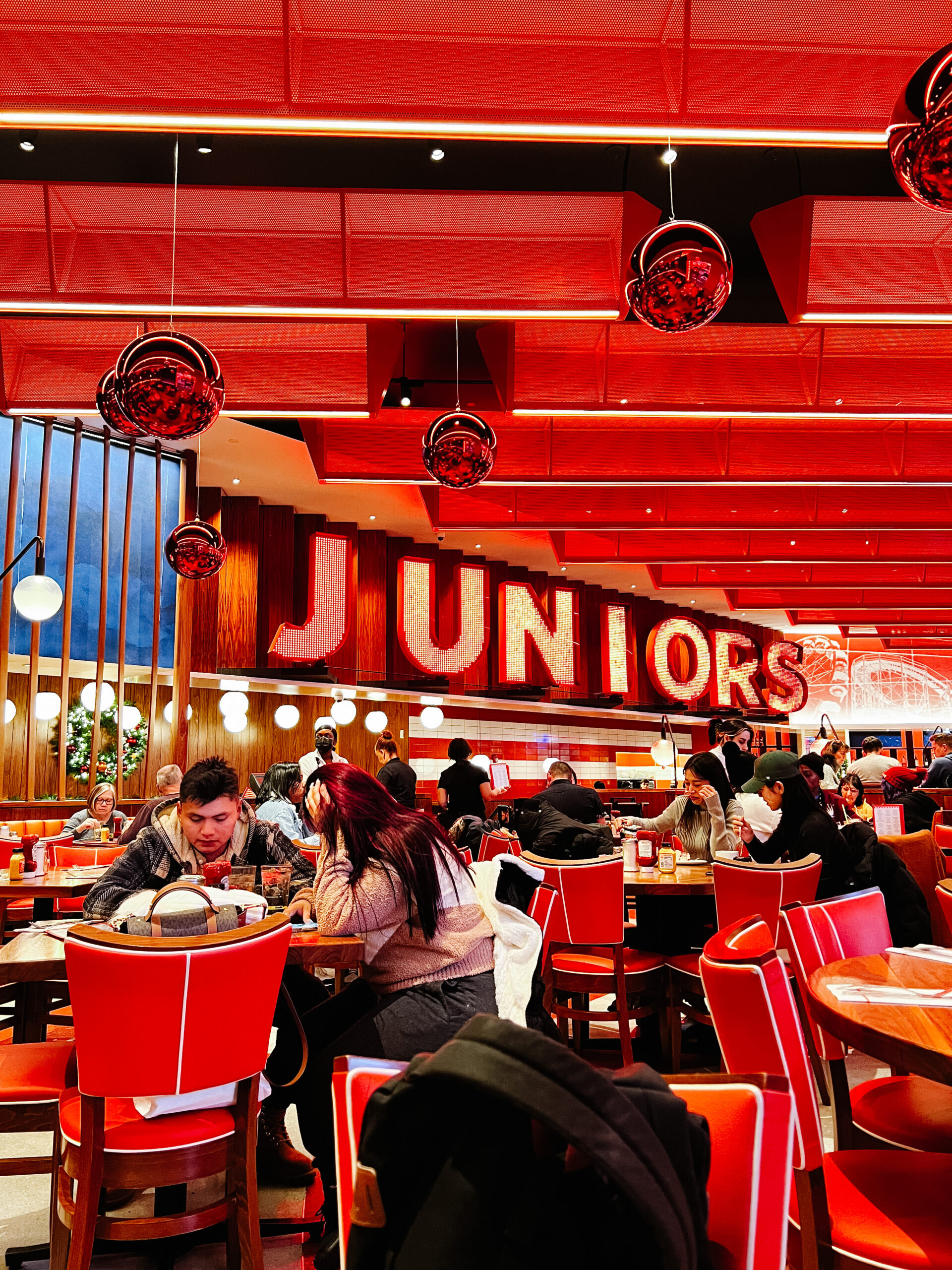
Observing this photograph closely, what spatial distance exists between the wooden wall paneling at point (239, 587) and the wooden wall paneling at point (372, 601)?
183cm

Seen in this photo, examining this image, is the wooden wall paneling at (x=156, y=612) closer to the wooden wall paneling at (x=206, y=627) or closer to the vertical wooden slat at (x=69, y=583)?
the wooden wall paneling at (x=206, y=627)

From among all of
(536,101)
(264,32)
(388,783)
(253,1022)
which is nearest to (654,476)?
(388,783)

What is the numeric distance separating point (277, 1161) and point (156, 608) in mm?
9042

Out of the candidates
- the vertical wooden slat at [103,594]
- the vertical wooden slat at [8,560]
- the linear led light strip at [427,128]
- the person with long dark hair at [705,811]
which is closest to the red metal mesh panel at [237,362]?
the vertical wooden slat at [8,560]

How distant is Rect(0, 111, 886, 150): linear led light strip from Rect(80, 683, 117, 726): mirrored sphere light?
756 centimetres

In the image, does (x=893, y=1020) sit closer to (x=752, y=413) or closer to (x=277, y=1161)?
(x=277, y=1161)

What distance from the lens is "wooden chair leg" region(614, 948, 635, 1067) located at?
4.36 m

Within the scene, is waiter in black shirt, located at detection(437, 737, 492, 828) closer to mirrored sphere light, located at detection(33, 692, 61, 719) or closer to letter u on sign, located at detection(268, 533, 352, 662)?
letter u on sign, located at detection(268, 533, 352, 662)

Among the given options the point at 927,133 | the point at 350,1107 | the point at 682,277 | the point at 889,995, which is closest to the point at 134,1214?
the point at 350,1107

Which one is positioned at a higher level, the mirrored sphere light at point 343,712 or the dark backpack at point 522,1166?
the mirrored sphere light at point 343,712

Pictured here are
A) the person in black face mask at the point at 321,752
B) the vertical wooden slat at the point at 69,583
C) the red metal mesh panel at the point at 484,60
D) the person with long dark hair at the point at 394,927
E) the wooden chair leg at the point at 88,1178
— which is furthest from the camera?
the vertical wooden slat at the point at 69,583

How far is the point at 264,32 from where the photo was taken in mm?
4043

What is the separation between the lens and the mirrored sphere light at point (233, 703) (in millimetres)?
12523

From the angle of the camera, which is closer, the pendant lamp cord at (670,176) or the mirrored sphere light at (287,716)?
the pendant lamp cord at (670,176)
